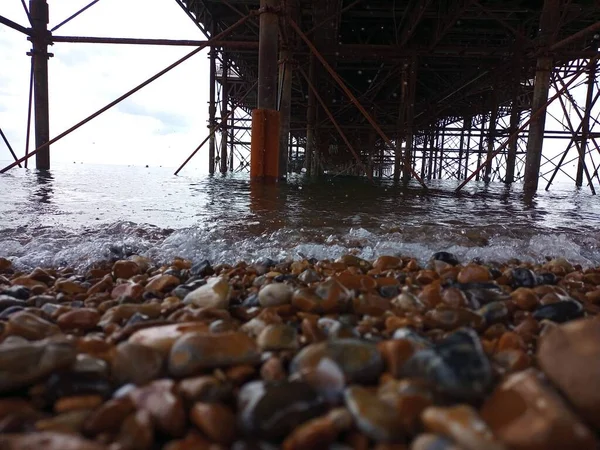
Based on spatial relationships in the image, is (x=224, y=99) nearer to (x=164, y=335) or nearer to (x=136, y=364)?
(x=164, y=335)

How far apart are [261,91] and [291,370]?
6.57 meters

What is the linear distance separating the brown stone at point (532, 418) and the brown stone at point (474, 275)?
1.21 m

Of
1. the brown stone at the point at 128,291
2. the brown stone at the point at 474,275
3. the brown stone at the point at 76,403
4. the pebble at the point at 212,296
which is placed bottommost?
the brown stone at the point at 128,291

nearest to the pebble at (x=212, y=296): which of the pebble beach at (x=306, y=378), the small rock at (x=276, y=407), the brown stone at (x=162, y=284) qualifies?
the pebble beach at (x=306, y=378)

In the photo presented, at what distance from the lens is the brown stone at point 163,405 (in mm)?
809

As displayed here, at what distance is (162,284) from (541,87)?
9425mm

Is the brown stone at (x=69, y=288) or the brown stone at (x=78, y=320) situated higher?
the brown stone at (x=78, y=320)

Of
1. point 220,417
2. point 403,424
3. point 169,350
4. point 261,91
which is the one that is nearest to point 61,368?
point 169,350

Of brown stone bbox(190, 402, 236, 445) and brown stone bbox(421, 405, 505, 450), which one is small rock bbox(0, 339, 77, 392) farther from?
brown stone bbox(421, 405, 505, 450)

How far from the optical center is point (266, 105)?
7.03 meters

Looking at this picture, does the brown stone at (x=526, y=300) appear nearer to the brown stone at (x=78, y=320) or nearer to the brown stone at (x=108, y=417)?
the brown stone at (x=108, y=417)

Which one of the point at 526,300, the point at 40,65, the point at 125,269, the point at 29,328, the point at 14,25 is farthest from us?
the point at 40,65

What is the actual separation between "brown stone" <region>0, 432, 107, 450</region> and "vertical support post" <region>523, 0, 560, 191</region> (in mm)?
8301

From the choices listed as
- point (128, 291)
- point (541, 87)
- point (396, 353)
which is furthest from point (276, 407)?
point (541, 87)
